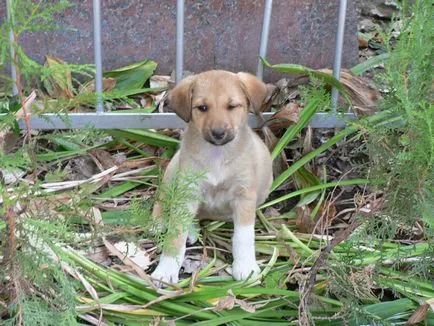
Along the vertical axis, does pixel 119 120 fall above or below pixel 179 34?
below

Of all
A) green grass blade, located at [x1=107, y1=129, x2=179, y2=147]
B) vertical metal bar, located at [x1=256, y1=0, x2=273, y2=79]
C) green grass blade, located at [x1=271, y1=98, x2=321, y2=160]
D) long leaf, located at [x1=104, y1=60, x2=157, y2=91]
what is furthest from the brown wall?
green grass blade, located at [x1=271, y1=98, x2=321, y2=160]

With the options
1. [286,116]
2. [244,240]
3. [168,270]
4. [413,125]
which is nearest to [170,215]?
[168,270]

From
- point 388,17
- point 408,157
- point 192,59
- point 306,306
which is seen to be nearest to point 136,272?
point 306,306

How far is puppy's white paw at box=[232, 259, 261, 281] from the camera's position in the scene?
10.6 feet

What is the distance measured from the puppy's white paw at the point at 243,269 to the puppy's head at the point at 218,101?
52cm

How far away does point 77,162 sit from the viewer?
13.1 feet

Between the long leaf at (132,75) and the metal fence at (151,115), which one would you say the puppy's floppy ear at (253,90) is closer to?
the metal fence at (151,115)

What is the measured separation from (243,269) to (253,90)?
2.56ft

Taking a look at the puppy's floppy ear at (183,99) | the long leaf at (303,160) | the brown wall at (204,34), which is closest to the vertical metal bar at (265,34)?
the brown wall at (204,34)

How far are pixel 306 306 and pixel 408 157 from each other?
73 cm

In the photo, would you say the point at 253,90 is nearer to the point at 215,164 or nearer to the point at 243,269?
the point at 215,164

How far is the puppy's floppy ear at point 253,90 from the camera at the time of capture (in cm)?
334

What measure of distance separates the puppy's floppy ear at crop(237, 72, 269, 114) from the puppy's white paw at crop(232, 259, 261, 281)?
Answer: 0.69 m

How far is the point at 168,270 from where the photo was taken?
127 inches
